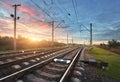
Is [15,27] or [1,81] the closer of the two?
[1,81]

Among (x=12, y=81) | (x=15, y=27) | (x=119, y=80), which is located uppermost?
(x=15, y=27)

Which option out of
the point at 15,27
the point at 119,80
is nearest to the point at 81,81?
the point at 119,80

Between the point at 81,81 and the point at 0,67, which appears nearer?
the point at 81,81

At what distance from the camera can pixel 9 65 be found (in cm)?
865

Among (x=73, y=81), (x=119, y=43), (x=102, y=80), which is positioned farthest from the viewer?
(x=119, y=43)

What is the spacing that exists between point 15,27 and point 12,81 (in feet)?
79.4

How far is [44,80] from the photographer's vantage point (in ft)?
19.9

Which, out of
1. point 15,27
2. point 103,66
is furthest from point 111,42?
point 103,66

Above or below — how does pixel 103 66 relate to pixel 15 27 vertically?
below

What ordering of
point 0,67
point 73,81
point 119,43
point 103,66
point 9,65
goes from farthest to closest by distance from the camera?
point 119,43
point 103,66
point 9,65
point 0,67
point 73,81

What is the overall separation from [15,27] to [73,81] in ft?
80.6

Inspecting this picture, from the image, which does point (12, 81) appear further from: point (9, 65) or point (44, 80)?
point (9, 65)

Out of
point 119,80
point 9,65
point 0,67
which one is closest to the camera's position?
point 119,80

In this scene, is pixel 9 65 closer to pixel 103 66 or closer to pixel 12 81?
pixel 12 81
